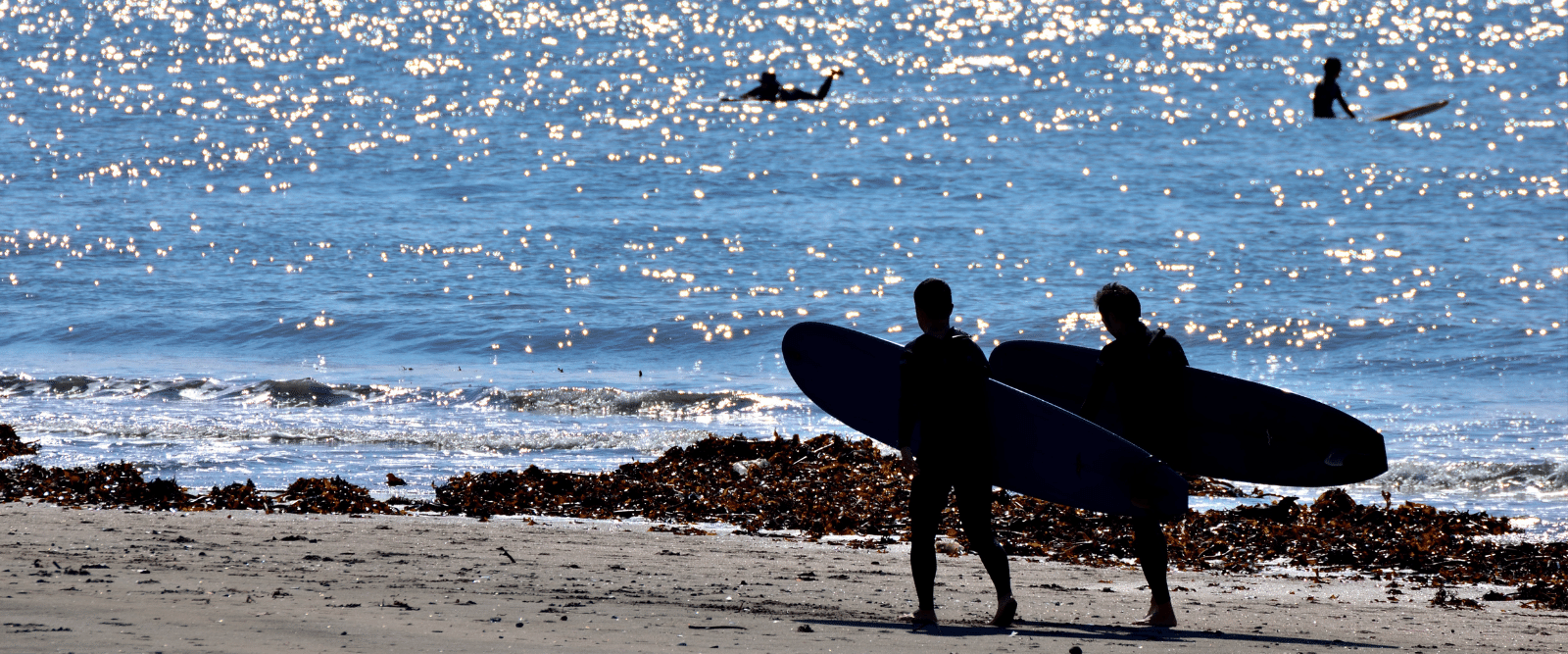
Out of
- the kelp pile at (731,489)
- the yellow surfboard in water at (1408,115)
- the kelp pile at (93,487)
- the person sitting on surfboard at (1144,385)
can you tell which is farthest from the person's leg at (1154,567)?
the yellow surfboard in water at (1408,115)

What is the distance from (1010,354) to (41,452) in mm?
6861

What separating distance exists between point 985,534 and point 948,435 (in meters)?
0.41

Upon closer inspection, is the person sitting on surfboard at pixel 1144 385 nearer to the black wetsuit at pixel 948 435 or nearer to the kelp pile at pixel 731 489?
the black wetsuit at pixel 948 435

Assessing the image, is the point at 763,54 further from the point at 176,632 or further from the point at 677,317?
the point at 176,632

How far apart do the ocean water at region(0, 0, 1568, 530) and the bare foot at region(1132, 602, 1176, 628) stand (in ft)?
13.9

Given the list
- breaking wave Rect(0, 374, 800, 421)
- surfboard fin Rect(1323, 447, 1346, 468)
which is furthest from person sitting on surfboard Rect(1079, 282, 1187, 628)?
breaking wave Rect(0, 374, 800, 421)

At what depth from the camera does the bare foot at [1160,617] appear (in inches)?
206

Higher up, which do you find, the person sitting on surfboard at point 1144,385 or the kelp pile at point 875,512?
the person sitting on surfboard at point 1144,385

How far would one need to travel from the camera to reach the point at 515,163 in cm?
3025

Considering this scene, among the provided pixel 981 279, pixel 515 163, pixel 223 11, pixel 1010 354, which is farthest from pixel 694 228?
pixel 223 11

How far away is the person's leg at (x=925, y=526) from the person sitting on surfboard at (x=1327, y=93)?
27976 millimetres


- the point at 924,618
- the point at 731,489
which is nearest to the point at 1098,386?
the point at 924,618

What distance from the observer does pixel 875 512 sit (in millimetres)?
7883

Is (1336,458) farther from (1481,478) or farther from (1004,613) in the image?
(1481,478)
